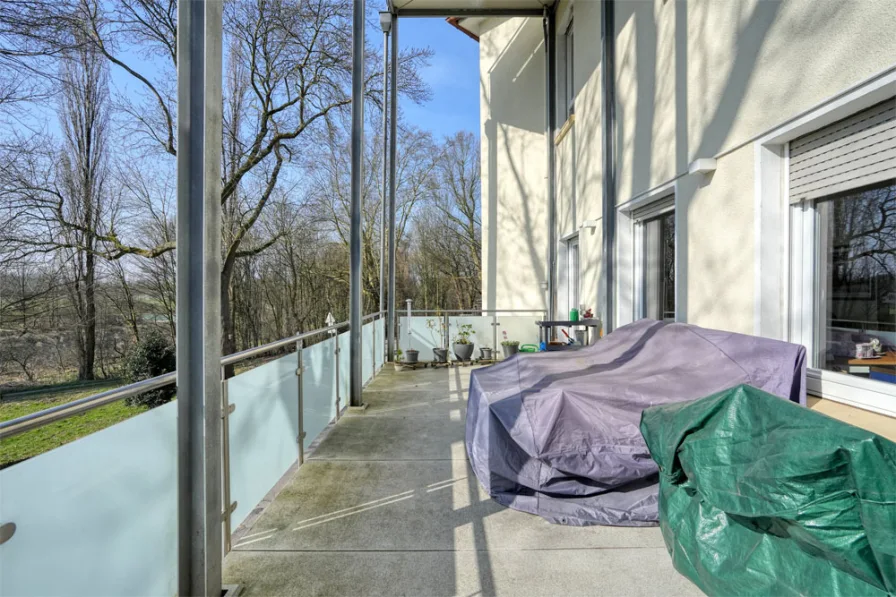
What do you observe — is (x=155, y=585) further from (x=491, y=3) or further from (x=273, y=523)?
(x=491, y=3)

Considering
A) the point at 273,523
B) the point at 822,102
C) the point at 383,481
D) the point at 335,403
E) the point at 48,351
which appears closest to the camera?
the point at 822,102

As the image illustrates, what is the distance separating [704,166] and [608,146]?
2.00m

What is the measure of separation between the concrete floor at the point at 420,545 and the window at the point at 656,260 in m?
2.25

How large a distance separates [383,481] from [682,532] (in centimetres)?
164

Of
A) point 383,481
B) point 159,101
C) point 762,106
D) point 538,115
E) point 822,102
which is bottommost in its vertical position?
point 383,481

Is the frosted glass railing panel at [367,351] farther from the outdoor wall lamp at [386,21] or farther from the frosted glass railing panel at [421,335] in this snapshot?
the outdoor wall lamp at [386,21]

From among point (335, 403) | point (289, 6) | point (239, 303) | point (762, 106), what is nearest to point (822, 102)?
point (762, 106)

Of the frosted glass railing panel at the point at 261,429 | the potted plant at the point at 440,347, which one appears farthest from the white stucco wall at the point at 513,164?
the frosted glass railing panel at the point at 261,429

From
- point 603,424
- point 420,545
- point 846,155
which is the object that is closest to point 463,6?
point 846,155

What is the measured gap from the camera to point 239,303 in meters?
12.9

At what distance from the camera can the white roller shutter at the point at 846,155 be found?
5.82ft

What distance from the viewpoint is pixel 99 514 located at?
1.26 metres

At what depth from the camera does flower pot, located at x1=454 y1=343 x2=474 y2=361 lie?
23.8 ft

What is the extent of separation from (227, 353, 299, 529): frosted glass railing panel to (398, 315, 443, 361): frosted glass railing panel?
4.61 m
